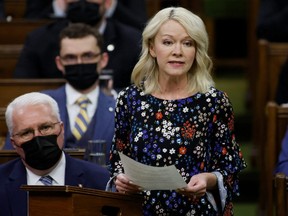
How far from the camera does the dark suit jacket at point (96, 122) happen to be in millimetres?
5109

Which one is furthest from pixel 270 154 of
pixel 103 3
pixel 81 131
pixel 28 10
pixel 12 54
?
pixel 28 10

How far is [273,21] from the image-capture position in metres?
6.75

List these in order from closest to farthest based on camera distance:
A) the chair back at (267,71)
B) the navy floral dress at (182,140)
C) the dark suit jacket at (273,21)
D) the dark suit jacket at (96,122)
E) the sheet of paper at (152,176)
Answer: the sheet of paper at (152,176) → the navy floral dress at (182,140) → the dark suit jacket at (96,122) → the chair back at (267,71) → the dark suit jacket at (273,21)

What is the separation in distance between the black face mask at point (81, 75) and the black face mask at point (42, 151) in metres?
1.26

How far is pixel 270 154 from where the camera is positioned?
5309 mm

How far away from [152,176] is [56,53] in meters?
2.93

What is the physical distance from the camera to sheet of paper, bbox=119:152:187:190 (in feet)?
10.8

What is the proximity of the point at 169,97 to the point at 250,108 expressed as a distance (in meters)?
4.54

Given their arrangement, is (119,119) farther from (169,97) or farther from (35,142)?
(35,142)

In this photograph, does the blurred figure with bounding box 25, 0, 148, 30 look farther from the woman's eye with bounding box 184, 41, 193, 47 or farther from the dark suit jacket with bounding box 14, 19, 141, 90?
the woman's eye with bounding box 184, 41, 193, 47

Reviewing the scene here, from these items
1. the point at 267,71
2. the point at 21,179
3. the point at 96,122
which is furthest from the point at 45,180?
the point at 267,71

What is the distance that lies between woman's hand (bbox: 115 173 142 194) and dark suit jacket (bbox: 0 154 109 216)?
63cm

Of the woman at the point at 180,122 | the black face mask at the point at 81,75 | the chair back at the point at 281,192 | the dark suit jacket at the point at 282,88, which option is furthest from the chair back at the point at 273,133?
the woman at the point at 180,122

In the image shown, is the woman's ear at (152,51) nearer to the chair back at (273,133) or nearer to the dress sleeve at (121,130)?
the dress sleeve at (121,130)
